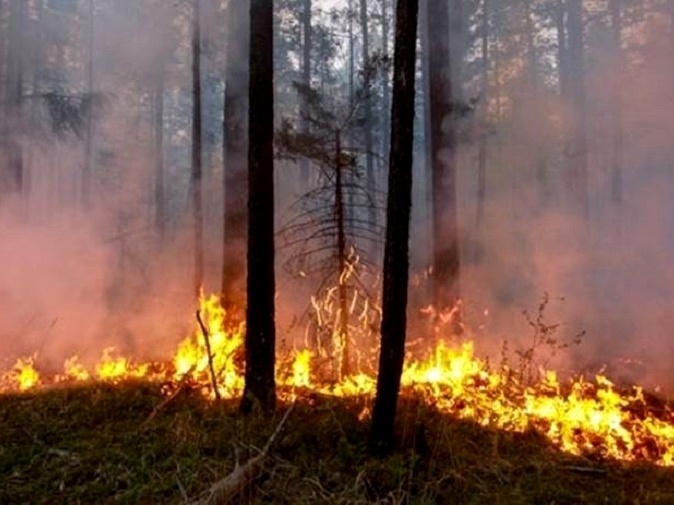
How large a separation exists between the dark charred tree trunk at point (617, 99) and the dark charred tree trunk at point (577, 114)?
111 cm

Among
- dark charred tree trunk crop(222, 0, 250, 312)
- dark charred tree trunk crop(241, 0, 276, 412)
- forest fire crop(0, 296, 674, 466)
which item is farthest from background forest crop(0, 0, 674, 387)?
dark charred tree trunk crop(241, 0, 276, 412)

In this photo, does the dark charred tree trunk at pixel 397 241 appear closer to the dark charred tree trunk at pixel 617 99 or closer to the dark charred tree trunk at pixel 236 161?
the dark charred tree trunk at pixel 236 161

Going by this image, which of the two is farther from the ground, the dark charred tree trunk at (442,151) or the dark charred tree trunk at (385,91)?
the dark charred tree trunk at (385,91)

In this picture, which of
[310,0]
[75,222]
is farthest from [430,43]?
[310,0]

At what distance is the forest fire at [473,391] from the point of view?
20.0 feet

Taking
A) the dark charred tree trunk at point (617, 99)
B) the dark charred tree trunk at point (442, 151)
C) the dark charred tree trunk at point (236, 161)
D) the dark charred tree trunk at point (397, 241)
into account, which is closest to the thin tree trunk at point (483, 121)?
the dark charred tree trunk at point (617, 99)

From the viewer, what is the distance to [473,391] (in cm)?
729

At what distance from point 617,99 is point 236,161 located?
1872 cm

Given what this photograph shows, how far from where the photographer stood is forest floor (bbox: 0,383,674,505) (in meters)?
4.51

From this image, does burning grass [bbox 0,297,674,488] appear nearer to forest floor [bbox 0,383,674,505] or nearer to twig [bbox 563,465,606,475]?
forest floor [bbox 0,383,674,505]

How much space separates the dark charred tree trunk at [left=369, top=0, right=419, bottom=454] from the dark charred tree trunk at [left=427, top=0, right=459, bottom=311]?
5277mm

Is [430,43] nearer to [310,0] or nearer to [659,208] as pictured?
[659,208]

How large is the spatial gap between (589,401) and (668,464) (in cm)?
151

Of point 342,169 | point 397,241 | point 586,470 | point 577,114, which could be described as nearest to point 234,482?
point 397,241
